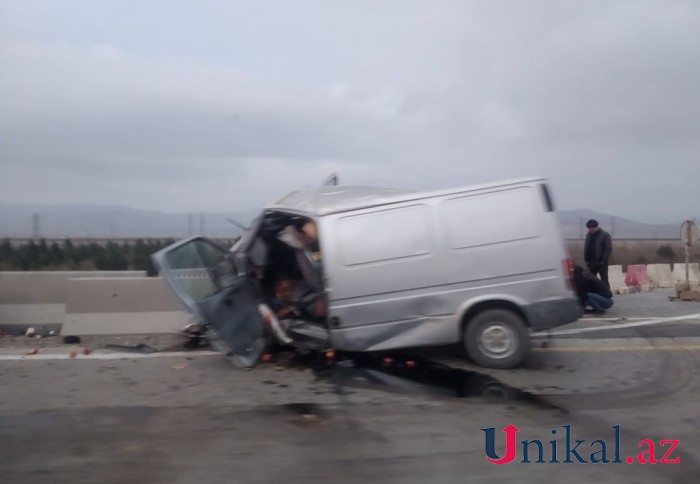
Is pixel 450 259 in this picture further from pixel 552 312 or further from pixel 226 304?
pixel 226 304

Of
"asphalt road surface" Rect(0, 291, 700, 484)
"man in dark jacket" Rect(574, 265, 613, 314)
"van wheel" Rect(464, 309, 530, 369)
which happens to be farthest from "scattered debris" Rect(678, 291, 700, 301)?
"van wheel" Rect(464, 309, 530, 369)

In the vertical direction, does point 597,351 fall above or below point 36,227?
below

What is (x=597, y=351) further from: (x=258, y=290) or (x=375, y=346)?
(x=258, y=290)

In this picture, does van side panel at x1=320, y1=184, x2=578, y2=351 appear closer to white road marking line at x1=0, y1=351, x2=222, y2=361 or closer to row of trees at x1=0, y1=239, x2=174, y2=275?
white road marking line at x1=0, y1=351, x2=222, y2=361

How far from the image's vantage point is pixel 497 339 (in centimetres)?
864

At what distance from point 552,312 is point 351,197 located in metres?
2.62

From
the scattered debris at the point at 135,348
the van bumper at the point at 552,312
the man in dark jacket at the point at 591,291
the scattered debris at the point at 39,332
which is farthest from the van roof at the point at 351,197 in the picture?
the man in dark jacket at the point at 591,291

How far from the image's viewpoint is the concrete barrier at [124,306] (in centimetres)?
1082

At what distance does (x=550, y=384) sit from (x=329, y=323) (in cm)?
244

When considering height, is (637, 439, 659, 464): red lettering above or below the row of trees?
below

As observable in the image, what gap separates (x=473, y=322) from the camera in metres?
8.63

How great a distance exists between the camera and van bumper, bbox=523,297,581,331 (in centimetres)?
850

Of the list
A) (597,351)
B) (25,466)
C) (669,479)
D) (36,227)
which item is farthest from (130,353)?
(36,227)

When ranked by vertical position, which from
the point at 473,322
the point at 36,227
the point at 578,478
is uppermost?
the point at 36,227
